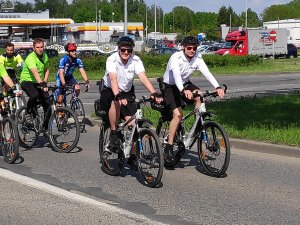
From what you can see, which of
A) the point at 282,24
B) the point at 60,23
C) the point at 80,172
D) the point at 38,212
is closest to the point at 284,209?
the point at 38,212

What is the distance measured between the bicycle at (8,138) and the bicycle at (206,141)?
7.84ft

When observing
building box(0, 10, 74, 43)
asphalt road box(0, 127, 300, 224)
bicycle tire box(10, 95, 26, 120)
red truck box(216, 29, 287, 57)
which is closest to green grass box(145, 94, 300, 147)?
asphalt road box(0, 127, 300, 224)

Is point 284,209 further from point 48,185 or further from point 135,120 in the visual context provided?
point 48,185

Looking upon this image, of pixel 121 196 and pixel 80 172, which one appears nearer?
pixel 121 196

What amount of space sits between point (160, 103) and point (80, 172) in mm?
1644

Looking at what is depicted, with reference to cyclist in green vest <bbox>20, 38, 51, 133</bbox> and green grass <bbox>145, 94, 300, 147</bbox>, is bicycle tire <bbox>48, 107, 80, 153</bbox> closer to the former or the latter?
cyclist in green vest <bbox>20, 38, 51, 133</bbox>

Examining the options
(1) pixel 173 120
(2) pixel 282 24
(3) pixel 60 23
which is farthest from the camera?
(3) pixel 60 23

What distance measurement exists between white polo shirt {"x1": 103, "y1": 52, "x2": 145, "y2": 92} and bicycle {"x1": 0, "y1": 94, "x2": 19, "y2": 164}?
1.98 metres

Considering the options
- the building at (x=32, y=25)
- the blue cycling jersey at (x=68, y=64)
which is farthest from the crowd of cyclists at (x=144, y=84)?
the building at (x=32, y=25)

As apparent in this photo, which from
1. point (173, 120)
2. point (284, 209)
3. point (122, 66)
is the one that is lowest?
point (284, 209)

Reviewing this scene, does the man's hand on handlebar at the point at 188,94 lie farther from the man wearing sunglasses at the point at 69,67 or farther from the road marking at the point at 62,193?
the man wearing sunglasses at the point at 69,67

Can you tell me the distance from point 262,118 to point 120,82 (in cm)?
543

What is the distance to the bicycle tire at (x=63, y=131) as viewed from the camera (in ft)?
36.8

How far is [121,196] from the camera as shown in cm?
809
